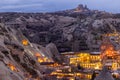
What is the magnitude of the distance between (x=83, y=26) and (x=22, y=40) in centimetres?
8419

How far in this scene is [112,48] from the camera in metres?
95.9

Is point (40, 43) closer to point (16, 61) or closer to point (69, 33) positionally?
point (69, 33)

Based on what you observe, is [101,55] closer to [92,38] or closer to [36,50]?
[36,50]

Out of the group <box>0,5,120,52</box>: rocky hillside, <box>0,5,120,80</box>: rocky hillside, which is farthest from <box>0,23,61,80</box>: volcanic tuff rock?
<box>0,5,120,52</box>: rocky hillside

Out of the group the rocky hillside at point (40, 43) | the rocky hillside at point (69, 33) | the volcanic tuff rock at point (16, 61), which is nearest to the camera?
the volcanic tuff rock at point (16, 61)

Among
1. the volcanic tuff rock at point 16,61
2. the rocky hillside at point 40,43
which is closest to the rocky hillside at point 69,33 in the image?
the rocky hillside at point 40,43

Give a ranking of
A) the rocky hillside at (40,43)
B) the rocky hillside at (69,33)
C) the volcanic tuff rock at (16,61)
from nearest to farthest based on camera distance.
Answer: the volcanic tuff rock at (16,61) < the rocky hillside at (40,43) < the rocky hillside at (69,33)

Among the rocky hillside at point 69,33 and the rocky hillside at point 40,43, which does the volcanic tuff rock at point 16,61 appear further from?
the rocky hillside at point 69,33

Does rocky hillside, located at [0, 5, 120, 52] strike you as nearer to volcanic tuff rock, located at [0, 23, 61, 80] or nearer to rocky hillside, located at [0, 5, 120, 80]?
rocky hillside, located at [0, 5, 120, 80]

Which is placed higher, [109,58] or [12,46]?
[12,46]

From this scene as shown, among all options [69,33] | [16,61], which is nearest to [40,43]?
[69,33]

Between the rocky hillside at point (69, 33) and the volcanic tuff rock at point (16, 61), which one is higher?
the volcanic tuff rock at point (16, 61)

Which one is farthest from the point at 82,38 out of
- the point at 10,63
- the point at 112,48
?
the point at 10,63

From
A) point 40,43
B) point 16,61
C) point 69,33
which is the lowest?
point 69,33
